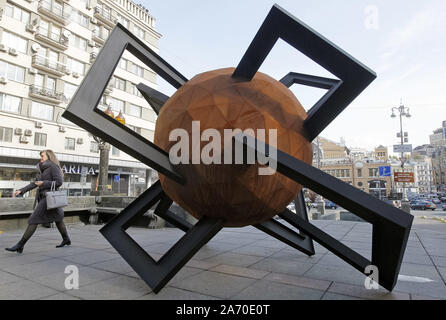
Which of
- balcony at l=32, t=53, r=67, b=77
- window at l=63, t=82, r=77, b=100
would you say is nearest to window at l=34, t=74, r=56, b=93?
balcony at l=32, t=53, r=67, b=77

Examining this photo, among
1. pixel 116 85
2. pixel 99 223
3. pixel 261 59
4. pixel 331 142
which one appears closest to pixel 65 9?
pixel 116 85

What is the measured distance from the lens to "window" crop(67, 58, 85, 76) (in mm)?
29391

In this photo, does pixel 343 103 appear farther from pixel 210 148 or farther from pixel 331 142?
pixel 331 142

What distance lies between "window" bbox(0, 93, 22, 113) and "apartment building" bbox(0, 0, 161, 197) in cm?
7

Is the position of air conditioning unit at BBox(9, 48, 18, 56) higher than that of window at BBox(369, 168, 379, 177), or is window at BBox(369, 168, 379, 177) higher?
air conditioning unit at BBox(9, 48, 18, 56)

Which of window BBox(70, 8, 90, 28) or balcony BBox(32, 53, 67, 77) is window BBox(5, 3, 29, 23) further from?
window BBox(70, 8, 90, 28)

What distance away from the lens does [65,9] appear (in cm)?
2895

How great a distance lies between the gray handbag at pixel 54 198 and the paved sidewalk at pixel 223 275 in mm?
910

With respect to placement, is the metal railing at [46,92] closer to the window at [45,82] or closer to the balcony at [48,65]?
the window at [45,82]

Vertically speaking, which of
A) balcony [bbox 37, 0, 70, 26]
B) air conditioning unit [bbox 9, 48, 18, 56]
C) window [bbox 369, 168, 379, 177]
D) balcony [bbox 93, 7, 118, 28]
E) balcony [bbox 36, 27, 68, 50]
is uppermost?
balcony [bbox 93, 7, 118, 28]

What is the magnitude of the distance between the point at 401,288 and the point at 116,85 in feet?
110

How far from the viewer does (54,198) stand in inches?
225

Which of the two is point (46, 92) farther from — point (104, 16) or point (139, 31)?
point (139, 31)
